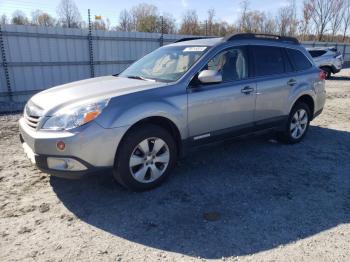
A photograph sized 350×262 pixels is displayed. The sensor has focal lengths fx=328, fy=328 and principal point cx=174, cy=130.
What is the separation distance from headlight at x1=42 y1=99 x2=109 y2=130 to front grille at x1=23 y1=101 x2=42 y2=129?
0.70 ft

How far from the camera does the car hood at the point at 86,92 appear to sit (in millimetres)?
3656

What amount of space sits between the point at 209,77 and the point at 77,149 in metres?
1.82

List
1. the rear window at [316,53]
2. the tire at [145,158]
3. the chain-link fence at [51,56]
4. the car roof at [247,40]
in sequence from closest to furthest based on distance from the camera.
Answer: the tire at [145,158] < the car roof at [247,40] < the chain-link fence at [51,56] < the rear window at [316,53]

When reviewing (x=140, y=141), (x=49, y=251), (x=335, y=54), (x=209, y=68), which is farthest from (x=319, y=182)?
(x=335, y=54)

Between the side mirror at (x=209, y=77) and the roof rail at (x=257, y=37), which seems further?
the roof rail at (x=257, y=37)

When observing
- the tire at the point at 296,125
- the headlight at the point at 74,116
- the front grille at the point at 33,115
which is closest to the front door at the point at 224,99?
the tire at the point at 296,125

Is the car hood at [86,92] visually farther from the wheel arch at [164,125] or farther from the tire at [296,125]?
the tire at [296,125]

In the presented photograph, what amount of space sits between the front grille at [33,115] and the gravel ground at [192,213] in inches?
32.4

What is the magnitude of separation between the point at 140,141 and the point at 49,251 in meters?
1.46

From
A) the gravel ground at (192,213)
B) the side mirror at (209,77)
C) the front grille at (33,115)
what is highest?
the side mirror at (209,77)

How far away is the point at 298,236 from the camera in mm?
3096

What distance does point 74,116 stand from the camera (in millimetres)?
3408

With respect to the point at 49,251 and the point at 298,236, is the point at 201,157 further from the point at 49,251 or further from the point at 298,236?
the point at 49,251

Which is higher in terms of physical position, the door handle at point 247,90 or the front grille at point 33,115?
the door handle at point 247,90
